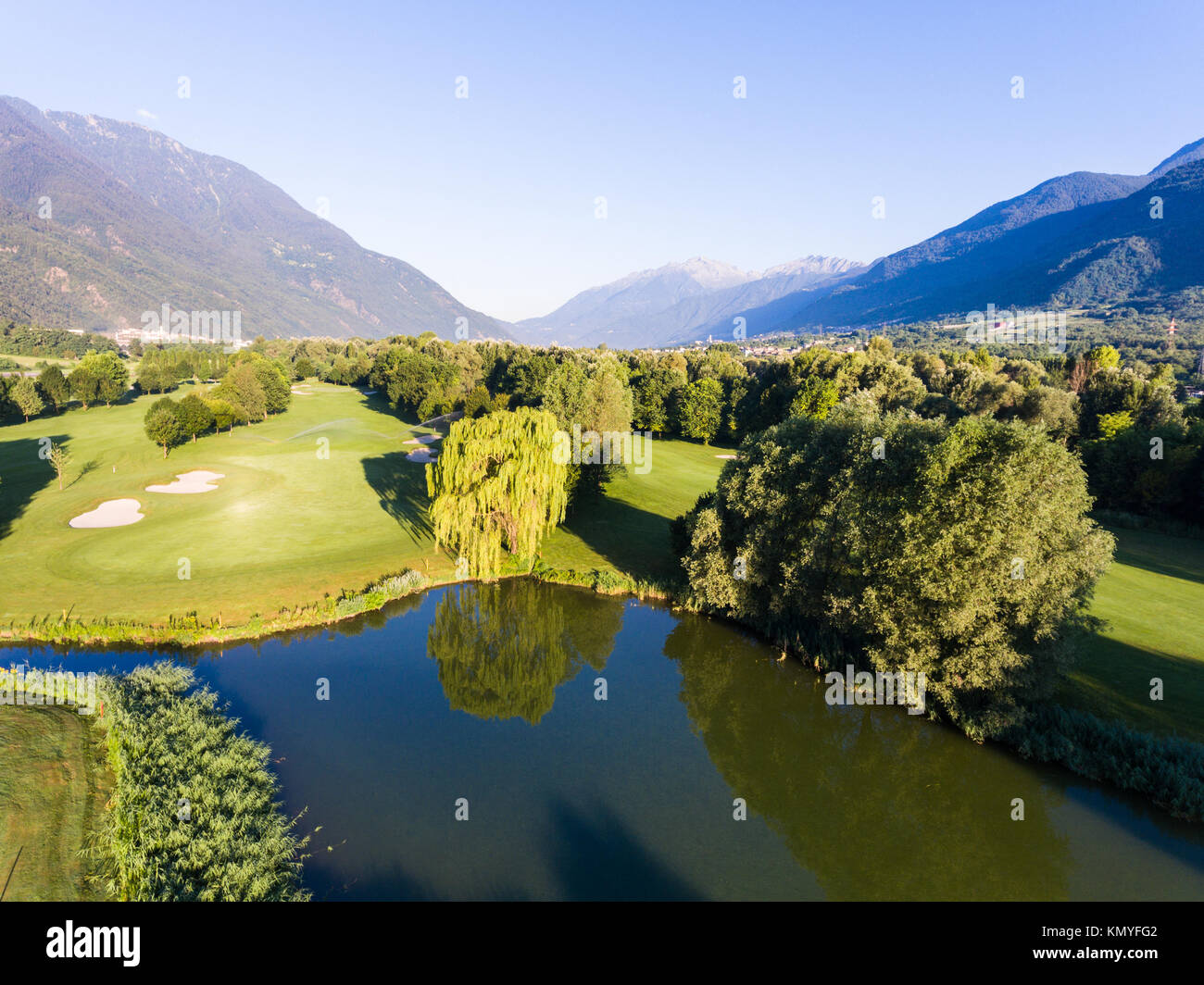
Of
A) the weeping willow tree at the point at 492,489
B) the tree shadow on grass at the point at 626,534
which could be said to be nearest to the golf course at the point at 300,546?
the tree shadow on grass at the point at 626,534

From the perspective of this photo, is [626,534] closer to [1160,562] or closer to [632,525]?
[632,525]

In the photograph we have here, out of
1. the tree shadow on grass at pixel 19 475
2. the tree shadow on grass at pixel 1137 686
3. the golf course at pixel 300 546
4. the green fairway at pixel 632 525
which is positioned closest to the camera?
the tree shadow on grass at pixel 1137 686

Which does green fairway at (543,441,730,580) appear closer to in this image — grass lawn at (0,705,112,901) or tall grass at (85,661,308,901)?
tall grass at (85,661,308,901)

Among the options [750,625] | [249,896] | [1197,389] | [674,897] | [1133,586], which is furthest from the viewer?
[1197,389]

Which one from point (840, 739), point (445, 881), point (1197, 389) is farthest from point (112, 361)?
point (1197, 389)

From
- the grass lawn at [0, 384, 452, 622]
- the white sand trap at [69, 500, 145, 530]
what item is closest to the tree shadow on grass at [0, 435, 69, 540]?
the grass lawn at [0, 384, 452, 622]

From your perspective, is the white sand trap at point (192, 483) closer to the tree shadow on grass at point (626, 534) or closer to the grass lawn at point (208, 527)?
the grass lawn at point (208, 527)
